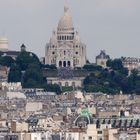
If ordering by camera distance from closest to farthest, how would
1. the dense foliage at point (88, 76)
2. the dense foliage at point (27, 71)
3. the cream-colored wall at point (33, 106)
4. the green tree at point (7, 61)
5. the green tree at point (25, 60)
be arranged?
1. the cream-colored wall at point (33, 106)
2. the dense foliage at point (88, 76)
3. the dense foliage at point (27, 71)
4. the green tree at point (25, 60)
5. the green tree at point (7, 61)

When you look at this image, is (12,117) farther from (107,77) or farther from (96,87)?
(107,77)

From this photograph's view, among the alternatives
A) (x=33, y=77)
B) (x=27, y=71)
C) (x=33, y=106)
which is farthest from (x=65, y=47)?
(x=33, y=106)

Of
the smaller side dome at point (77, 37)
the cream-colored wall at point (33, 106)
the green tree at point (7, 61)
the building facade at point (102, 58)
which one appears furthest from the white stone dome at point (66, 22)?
the cream-colored wall at point (33, 106)

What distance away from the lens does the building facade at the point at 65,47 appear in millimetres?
143375

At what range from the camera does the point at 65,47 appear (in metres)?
148

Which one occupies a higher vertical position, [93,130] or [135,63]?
[135,63]

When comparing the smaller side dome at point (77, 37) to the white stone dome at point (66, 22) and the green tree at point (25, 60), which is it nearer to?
the white stone dome at point (66, 22)

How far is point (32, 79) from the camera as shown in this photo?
122 m

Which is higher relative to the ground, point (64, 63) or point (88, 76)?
point (64, 63)

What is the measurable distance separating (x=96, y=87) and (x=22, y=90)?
27.8 ft

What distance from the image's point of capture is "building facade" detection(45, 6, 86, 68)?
470 feet

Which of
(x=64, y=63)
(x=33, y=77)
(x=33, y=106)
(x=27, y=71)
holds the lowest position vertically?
(x=33, y=106)

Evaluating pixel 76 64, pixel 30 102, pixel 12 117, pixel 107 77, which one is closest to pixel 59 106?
pixel 30 102

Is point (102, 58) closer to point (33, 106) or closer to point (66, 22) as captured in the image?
point (66, 22)
